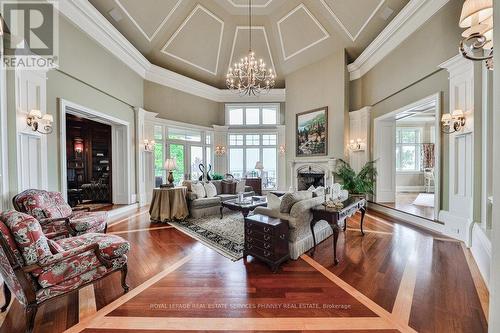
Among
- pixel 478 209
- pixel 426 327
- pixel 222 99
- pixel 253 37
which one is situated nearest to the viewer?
pixel 426 327

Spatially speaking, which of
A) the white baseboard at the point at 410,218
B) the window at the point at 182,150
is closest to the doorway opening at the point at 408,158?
the white baseboard at the point at 410,218

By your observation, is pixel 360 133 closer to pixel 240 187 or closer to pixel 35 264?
pixel 240 187

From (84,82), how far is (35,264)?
4.38 m

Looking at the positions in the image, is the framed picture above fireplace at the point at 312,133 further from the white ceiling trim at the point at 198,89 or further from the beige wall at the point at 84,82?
the beige wall at the point at 84,82

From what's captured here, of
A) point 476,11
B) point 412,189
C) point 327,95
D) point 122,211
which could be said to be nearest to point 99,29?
point 122,211

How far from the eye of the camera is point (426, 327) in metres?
1.92

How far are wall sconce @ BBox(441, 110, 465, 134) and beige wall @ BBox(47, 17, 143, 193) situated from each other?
23.6 ft

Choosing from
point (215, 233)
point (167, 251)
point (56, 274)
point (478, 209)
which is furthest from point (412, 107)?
point (56, 274)

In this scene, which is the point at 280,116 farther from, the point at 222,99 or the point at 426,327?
the point at 426,327

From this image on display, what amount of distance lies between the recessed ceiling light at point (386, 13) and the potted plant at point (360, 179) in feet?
12.1

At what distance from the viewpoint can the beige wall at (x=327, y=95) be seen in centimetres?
709

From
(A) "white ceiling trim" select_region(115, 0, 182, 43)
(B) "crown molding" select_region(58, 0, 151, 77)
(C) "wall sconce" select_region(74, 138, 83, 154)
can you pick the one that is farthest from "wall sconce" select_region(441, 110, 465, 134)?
(C) "wall sconce" select_region(74, 138, 83, 154)

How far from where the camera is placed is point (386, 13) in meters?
Answer: 5.43

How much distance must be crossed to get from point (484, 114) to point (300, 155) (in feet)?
17.5
